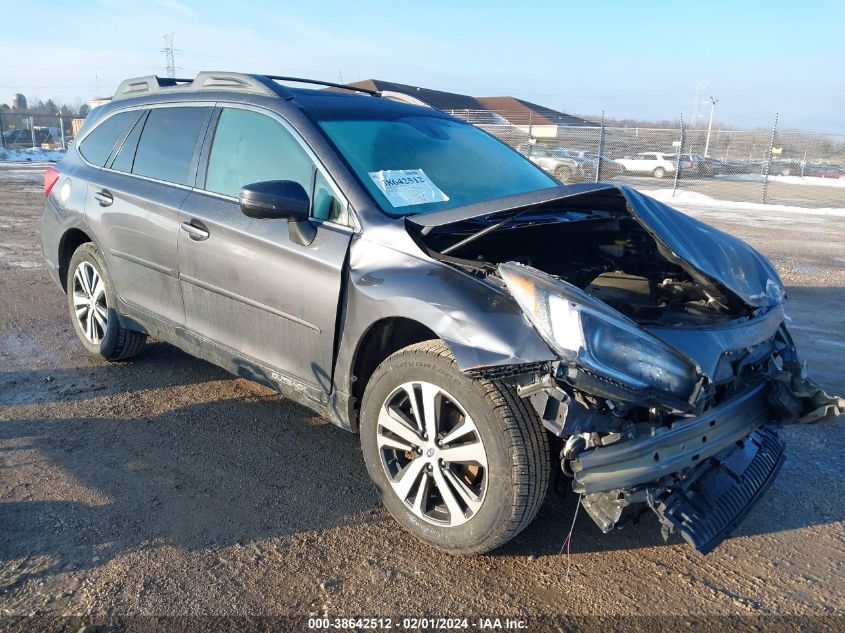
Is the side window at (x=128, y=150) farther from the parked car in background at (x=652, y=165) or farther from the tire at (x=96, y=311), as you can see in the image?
the parked car in background at (x=652, y=165)

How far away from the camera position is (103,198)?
4660mm

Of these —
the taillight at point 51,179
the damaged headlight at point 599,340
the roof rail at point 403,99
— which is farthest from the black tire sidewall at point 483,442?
the taillight at point 51,179

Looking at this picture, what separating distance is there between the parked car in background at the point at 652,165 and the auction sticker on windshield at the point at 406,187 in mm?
27192

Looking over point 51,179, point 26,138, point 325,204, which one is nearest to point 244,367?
point 325,204

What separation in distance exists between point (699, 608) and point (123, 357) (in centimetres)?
415

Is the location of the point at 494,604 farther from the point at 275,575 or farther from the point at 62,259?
the point at 62,259

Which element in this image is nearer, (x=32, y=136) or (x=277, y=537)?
(x=277, y=537)

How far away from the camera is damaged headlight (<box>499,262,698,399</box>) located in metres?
2.41

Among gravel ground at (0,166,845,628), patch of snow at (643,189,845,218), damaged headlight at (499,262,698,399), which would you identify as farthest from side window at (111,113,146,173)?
patch of snow at (643,189,845,218)

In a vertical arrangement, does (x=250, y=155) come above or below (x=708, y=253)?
above

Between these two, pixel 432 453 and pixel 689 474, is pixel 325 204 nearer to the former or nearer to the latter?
pixel 432 453

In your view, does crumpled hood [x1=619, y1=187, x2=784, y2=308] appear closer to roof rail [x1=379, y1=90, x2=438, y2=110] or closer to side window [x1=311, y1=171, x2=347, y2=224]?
side window [x1=311, y1=171, x2=347, y2=224]

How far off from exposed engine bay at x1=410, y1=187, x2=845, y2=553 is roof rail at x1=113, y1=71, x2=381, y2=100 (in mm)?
1446

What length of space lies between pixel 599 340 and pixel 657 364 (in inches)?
10.0
